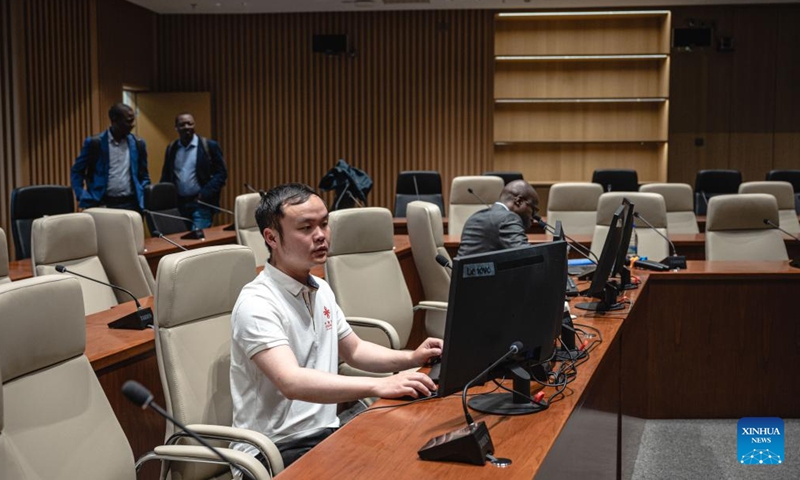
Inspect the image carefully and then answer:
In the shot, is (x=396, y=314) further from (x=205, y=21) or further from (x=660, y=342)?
(x=205, y=21)

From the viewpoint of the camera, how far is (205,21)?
10.5 metres

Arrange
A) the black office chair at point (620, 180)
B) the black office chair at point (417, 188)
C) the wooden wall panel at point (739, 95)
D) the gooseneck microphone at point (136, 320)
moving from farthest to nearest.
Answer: the wooden wall panel at point (739, 95), the black office chair at point (620, 180), the black office chair at point (417, 188), the gooseneck microphone at point (136, 320)

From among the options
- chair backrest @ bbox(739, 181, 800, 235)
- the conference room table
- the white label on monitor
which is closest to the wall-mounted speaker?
chair backrest @ bbox(739, 181, 800, 235)

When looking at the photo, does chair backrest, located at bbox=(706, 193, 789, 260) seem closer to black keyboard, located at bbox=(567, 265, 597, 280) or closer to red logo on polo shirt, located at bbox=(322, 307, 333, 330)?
black keyboard, located at bbox=(567, 265, 597, 280)

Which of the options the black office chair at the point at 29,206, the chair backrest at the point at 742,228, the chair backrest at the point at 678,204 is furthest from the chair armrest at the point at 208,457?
the chair backrest at the point at 678,204

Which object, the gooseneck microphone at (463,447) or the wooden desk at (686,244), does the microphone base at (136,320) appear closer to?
the gooseneck microphone at (463,447)

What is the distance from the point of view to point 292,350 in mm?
2299

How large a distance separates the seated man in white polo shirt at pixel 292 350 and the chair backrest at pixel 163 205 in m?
4.33

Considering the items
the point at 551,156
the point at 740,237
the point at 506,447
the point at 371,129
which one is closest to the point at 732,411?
the point at 740,237

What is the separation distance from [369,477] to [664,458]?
258 cm

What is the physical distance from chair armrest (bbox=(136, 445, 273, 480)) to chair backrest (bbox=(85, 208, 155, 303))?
2.37 metres

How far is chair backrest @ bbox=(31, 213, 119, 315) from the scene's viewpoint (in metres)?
3.82

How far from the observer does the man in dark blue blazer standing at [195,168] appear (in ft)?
25.6

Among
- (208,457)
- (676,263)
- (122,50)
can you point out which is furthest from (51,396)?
Answer: (122,50)
